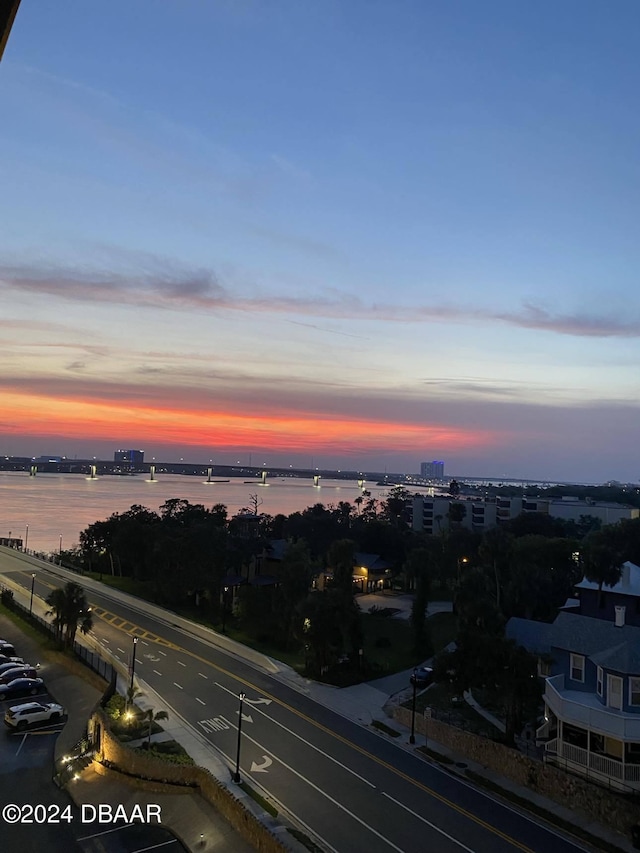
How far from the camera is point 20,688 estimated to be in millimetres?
40281

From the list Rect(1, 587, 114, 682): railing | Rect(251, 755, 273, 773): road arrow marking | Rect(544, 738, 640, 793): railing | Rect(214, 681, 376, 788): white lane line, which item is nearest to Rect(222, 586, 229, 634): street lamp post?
Rect(1, 587, 114, 682): railing

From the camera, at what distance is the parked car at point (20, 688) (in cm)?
3984

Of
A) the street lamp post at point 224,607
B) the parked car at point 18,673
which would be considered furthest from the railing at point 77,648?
the street lamp post at point 224,607

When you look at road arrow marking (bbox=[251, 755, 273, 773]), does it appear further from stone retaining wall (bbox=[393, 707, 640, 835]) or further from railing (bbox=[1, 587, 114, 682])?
railing (bbox=[1, 587, 114, 682])

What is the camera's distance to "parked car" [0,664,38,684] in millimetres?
41562

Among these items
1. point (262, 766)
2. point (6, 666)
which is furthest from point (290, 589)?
point (262, 766)

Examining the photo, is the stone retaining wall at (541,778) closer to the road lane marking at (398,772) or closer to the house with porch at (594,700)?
the house with porch at (594,700)

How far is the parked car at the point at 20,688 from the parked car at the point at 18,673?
2.37ft

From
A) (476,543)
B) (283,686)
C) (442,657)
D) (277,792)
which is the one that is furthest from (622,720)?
(476,543)

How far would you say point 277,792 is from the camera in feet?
84.9

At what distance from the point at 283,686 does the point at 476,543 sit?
45056mm

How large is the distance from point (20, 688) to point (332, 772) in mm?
24045

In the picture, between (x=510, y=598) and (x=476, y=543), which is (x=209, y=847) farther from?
(x=476, y=543)

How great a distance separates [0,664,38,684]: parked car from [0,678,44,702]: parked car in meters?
0.72
